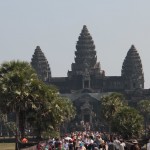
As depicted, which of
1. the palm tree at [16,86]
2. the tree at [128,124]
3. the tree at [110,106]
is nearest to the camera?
the palm tree at [16,86]

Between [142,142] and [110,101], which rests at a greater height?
[110,101]

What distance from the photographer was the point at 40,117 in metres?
73.9

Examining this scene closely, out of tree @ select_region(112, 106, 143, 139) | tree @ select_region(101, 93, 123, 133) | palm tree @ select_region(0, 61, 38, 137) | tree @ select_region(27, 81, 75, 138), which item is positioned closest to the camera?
palm tree @ select_region(0, 61, 38, 137)

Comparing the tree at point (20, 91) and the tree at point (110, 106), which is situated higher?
the tree at point (110, 106)

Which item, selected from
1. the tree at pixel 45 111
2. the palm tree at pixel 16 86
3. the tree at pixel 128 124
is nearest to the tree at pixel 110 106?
the tree at pixel 128 124

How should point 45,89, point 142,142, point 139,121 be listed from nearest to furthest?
point 142,142 < point 45,89 < point 139,121

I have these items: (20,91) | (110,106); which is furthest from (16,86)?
(110,106)

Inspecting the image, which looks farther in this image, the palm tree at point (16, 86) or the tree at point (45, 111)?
the tree at point (45, 111)

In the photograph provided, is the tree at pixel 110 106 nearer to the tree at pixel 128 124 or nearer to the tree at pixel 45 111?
the tree at pixel 128 124

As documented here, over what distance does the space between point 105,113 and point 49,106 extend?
5253 centimetres

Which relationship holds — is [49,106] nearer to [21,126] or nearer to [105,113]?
[21,126]

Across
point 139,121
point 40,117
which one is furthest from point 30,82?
point 139,121

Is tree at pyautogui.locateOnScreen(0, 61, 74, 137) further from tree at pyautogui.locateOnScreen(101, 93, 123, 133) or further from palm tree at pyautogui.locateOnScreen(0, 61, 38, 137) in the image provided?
tree at pyautogui.locateOnScreen(101, 93, 123, 133)

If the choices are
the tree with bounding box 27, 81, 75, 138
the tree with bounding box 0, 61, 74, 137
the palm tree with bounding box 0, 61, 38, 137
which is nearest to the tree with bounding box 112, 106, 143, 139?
A: the tree with bounding box 27, 81, 75, 138
